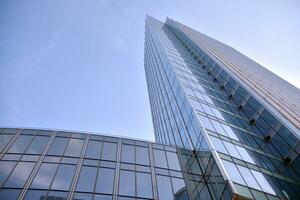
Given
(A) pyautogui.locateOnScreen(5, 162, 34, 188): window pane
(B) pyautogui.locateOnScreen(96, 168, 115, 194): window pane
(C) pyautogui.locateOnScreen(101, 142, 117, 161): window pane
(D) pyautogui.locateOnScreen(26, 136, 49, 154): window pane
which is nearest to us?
(A) pyautogui.locateOnScreen(5, 162, 34, 188): window pane

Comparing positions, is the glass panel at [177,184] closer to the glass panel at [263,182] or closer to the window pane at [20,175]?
the glass panel at [263,182]

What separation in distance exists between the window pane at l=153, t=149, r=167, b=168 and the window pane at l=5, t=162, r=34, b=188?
10.7m

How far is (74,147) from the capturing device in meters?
→ 23.4

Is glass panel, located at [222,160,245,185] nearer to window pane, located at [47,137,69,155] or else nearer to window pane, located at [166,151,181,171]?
window pane, located at [166,151,181,171]

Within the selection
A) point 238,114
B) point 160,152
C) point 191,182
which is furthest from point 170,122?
point 191,182

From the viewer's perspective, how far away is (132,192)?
19688mm

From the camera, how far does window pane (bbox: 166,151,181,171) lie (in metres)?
23.8

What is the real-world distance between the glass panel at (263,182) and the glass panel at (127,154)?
414 inches

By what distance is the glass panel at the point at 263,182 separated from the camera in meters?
19.3

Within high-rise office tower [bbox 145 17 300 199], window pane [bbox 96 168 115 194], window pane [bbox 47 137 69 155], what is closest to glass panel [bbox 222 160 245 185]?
high-rise office tower [bbox 145 17 300 199]

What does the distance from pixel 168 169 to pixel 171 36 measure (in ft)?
193

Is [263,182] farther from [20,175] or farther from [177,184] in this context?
[20,175]

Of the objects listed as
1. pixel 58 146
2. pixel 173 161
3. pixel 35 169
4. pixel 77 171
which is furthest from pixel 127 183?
pixel 58 146

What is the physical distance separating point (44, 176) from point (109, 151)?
6.13 metres
